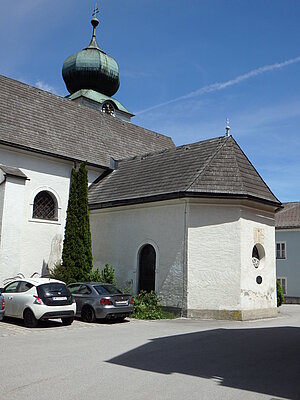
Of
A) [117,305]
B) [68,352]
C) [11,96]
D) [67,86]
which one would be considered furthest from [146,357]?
[67,86]

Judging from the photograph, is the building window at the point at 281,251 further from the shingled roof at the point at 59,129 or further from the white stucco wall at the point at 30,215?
the white stucco wall at the point at 30,215

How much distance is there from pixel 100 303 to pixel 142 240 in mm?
5133

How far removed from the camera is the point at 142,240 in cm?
1878

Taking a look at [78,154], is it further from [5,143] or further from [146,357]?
[146,357]

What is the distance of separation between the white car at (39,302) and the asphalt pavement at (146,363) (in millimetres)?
372

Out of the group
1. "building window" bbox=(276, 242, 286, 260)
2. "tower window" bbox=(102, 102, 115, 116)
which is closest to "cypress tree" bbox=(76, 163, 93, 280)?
"tower window" bbox=(102, 102, 115, 116)

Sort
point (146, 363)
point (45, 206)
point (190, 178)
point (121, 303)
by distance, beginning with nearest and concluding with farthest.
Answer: point (146, 363)
point (121, 303)
point (190, 178)
point (45, 206)

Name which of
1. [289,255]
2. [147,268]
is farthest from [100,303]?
[289,255]

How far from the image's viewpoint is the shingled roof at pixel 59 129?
829 inches

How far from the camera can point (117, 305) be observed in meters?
14.2

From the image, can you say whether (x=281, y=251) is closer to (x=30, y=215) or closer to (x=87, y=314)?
(x=30, y=215)

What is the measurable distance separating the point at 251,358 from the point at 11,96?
18966 mm

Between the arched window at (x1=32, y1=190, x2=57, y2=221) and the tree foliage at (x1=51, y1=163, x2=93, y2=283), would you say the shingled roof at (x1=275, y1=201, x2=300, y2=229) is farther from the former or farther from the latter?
the arched window at (x1=32, y1=190, x2=57, y2=221)

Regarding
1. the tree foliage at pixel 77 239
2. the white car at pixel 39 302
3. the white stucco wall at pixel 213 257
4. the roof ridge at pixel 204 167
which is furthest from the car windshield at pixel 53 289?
the roof ridge at pixel 204 167
